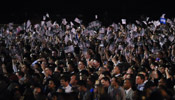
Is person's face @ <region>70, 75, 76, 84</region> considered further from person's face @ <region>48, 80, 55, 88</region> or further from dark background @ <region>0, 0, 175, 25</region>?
dark background @ <region>0, 0, 175, 25</region>

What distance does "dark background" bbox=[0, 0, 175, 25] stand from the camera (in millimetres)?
31000

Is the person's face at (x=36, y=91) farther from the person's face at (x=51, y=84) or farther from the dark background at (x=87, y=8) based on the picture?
the dark background at (x=87, y=8)

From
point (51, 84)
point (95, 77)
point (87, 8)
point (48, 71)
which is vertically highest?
point (87, 8)

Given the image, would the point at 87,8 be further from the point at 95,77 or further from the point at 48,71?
the point at 95,77

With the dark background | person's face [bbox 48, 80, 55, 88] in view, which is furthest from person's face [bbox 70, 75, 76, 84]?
the dark background

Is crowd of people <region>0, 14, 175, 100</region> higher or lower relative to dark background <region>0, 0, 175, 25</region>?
lower

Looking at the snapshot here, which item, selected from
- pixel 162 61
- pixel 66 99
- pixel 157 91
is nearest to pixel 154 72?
→ pixel 162 61

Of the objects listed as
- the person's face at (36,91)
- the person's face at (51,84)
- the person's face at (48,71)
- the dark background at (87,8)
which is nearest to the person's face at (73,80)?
the person's face at (51,84)

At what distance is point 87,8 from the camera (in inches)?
1253

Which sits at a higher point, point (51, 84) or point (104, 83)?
point (51, 84)

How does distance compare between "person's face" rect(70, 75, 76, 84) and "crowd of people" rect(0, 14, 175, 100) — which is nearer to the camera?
"crowd of people" rect(0, 14, 175, 100)

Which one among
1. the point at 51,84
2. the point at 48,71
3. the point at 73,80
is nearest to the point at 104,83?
the point at 73,80

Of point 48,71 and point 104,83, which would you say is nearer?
point 104,83

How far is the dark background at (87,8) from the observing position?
3100 cm
